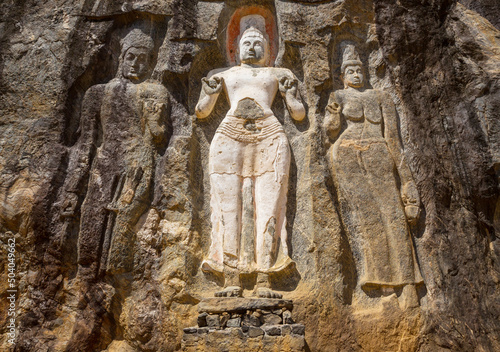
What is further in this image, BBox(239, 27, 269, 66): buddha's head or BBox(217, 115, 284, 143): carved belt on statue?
BBox(239, 27, 269, 66): buddha's head

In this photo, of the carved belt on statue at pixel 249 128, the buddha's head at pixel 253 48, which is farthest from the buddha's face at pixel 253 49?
the carved belt on statue at pixel 249 128

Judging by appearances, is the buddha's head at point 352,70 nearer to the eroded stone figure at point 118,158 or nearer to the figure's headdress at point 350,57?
the figure's headdress at point 350,57

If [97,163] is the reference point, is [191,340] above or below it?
below

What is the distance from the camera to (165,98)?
562 cm

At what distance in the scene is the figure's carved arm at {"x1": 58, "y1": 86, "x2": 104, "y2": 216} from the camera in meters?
5.17

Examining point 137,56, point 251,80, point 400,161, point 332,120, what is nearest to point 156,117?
point 137,56

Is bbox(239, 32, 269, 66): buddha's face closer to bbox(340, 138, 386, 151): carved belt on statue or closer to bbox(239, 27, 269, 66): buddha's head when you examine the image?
bbox(239, 27, 269, 66): buddha's head

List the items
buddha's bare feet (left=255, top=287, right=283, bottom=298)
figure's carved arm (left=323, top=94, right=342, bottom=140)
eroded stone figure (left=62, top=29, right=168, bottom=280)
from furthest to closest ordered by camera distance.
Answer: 1. figure's carved arm (left=323, top=94, right=342, bottom=140)
2. eroded stone figure (left=62, top=29, right=168, bottom=280)
3. buddha's bare feet (left=255, top=287, right=283, bottom=298)

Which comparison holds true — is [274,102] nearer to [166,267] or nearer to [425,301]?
[166,267]

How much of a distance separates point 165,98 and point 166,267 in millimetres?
2052

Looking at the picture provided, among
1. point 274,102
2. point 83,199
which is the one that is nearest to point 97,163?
point 83,199

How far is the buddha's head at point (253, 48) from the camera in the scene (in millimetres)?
5793

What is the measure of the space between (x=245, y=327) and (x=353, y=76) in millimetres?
3351

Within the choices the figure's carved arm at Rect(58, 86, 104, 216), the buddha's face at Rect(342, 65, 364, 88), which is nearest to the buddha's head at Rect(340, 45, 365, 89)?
the buddha's face at Rect(342, 65, 364, 88)
